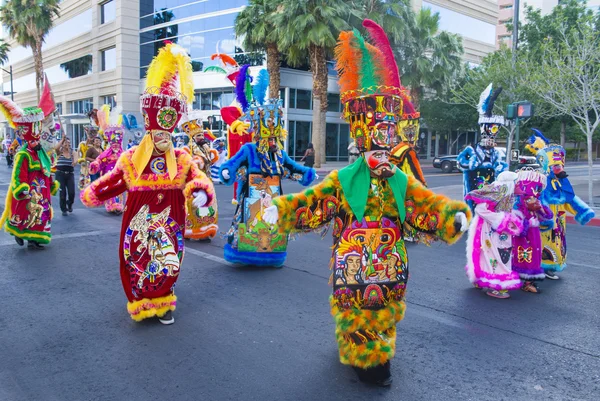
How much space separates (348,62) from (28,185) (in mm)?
6107

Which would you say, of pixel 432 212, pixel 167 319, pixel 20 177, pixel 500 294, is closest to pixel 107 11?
pixel 20 177

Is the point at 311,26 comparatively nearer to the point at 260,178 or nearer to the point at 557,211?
the point at 260,178

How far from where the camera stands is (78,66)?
41.4 m

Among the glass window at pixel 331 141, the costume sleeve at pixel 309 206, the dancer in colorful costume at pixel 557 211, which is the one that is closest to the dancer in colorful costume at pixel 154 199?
the costume sleeve at pixel 309 206

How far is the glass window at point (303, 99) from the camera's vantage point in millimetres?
29791

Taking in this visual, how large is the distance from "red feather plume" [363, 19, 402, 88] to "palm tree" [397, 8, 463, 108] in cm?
2209

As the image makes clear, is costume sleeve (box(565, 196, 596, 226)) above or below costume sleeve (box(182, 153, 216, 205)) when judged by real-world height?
below

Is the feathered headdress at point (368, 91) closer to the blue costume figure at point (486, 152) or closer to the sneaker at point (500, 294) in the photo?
the sneaker at point (500, 294)

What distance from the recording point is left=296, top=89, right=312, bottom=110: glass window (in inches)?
1173

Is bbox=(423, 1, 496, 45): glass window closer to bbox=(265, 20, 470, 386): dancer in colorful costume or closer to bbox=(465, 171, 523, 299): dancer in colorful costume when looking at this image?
bbox=(465, 171, 523, 299): dancer in colorful costume

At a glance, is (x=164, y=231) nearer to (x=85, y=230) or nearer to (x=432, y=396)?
(x=432, y=396)

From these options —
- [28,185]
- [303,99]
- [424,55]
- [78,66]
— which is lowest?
[28,185]

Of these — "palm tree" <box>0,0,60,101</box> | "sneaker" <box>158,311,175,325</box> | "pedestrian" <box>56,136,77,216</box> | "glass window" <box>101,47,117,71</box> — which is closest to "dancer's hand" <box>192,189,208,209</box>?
"sneaker" <box>158,311,175,325</box>

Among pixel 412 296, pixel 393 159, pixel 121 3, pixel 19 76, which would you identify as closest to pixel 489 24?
pixel 121 3
